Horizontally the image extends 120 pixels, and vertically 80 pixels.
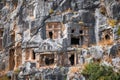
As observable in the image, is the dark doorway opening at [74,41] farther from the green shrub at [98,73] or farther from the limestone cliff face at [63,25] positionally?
the green shrub at [98,73]

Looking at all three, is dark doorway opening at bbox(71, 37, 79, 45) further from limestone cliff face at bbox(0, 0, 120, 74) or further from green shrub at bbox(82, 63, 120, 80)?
green shrub at bbox(82, 63, 120, 80)

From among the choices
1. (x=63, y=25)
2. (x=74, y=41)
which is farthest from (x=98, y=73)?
(x=63, y=25)

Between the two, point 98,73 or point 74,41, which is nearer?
point 98,73

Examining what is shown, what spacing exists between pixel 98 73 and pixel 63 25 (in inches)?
381

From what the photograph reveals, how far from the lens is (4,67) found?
57.5 metres

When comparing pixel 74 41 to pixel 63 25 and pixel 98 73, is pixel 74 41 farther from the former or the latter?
pixel 98 73

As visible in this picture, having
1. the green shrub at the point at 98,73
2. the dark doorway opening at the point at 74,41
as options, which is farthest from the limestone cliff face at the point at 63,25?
the green shrub at the point at 98,73

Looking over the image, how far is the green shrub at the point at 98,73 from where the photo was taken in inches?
1708

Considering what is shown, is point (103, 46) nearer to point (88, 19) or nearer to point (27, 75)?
point (88, 19)

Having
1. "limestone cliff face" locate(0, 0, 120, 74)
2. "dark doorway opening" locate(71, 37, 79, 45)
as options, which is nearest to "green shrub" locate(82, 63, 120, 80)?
"limestone cliff face" locate(0, 0, 120, 74)

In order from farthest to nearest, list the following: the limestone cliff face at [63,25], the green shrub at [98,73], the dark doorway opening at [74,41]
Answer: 1. the dark doorway opening at [74,41]
2. the limestone cliff face at [63,25]
3. the green shrub at [98,73]

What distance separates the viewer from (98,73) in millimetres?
43906

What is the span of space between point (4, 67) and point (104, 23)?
54.4 ft

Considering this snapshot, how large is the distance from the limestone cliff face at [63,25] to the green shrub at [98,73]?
12.0 feet
